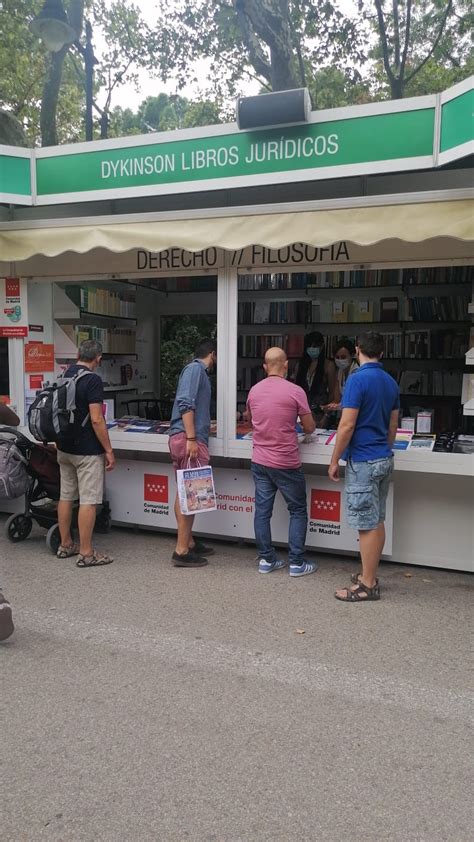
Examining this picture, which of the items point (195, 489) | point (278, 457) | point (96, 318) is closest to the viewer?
Answer: point (278, 457)

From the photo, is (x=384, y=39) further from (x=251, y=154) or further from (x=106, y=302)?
(x=251, y=154)

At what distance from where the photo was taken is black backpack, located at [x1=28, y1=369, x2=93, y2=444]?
4.74 m

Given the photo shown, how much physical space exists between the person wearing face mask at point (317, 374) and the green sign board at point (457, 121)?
2.74 meters

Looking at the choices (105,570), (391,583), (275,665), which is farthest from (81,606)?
(391,583)

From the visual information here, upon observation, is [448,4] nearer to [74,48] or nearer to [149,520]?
[74,48]

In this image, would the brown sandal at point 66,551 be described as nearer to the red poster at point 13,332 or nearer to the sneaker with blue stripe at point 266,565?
the sneaker with blue stripe at point 266,565

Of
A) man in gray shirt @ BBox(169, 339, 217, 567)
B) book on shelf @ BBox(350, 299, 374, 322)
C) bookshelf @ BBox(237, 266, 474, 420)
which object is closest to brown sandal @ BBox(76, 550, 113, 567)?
man in gray shirt @ BBox(169, 339, 217, 567)

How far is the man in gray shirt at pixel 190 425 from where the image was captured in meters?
4.82

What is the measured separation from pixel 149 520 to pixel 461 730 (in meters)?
3.48

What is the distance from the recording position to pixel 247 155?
187 inches

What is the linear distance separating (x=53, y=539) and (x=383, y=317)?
4572 millimetres

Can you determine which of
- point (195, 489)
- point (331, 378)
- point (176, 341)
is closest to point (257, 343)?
point (331, 378)

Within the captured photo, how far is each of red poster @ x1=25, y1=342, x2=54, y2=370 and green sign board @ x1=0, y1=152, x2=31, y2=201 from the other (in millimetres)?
1405

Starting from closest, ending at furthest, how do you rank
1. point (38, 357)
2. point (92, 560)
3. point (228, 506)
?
point (92, 560)
point (228, 506)
point (38, 357)
